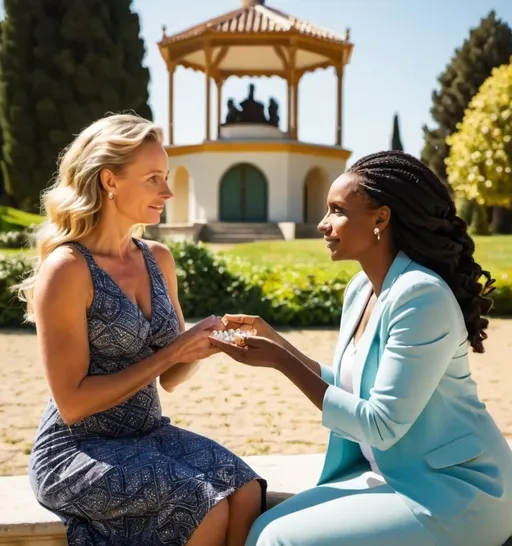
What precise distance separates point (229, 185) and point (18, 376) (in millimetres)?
18251

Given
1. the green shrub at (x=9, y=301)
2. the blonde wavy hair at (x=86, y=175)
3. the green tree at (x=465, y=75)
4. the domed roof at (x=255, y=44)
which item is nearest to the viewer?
→ the blonde wavy hair at (x=86, y=175)

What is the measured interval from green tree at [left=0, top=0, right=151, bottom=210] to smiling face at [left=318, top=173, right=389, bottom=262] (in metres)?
25.5

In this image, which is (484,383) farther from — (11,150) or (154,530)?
(11,150)

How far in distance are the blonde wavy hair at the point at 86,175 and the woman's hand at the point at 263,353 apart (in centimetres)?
76

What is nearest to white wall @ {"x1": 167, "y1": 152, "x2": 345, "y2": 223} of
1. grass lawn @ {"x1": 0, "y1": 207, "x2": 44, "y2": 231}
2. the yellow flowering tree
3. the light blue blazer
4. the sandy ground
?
grass lawn @ {"x1": 0, "y1": 207, "x2": 44, "y2": 231}

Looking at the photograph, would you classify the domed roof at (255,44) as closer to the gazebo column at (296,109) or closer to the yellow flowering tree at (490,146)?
the gazebo column at (296,109)

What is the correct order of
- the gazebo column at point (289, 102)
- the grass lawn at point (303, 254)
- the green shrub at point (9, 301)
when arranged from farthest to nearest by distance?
1. the gazebo column at point (289, 102)
2. the grass lawn at point (303, 254)
3. the green shrub at point (9, 301)

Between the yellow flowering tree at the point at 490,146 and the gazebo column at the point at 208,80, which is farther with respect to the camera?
the yellow flowering tree at the point at 490,146

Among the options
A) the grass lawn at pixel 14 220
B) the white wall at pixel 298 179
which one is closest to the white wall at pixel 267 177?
the white wall at pixel 298 179

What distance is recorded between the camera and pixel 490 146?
91.7 ft

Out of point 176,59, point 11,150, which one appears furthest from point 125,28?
point 11,150

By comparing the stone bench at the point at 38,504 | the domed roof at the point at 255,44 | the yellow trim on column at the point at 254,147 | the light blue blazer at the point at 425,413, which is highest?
the domed roof at the point at 255,44

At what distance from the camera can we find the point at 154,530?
7.56 feet

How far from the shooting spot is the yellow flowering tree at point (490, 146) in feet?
90.5
